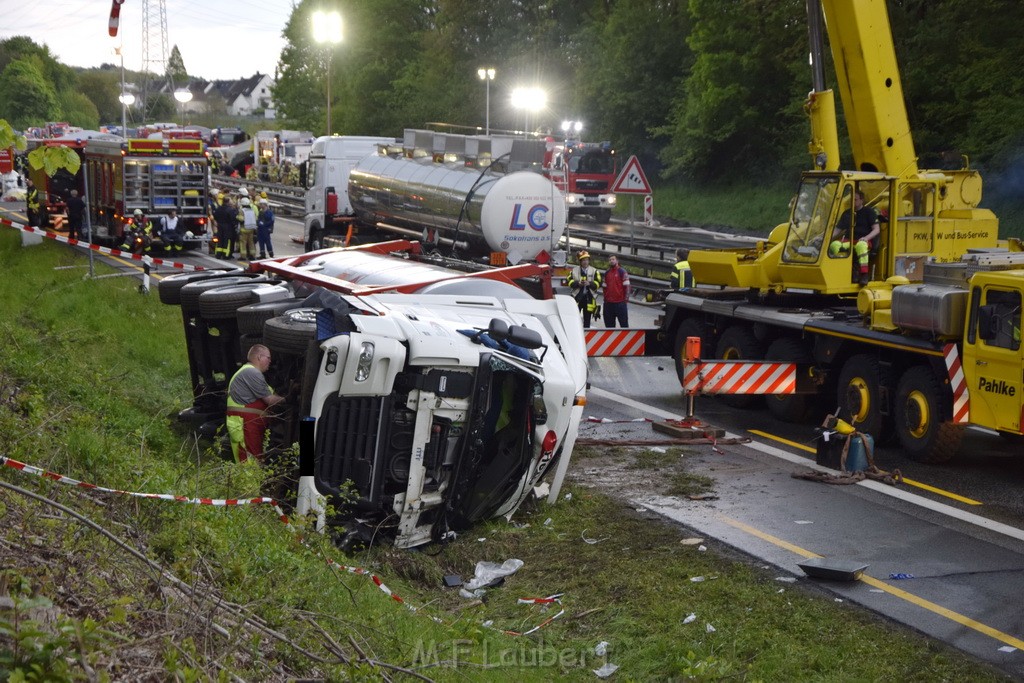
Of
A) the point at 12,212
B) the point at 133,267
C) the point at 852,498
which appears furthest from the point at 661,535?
the point at 12,212

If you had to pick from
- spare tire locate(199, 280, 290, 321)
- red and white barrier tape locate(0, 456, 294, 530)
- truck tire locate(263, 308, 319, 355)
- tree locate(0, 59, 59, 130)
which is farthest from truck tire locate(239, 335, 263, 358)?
tree locate(0, 59, 59, 130)

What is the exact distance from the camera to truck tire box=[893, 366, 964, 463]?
41.1 ft

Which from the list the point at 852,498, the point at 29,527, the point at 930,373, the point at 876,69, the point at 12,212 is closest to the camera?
the point at 29,527

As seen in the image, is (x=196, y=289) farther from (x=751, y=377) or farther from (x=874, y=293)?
A: (x=874, y=293)

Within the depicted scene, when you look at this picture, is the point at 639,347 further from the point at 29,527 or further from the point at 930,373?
the point at 29,527

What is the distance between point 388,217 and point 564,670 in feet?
73.0

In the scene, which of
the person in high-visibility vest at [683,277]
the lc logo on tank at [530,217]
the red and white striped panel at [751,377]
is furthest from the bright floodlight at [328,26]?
the red and white striped panel at [751,377]

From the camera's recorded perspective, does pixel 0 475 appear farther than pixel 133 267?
No

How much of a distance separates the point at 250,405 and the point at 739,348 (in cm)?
803

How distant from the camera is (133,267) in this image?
25438mm

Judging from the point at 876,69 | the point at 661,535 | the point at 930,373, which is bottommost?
the point at 661,535

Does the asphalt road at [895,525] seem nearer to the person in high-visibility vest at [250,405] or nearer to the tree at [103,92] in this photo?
the person in high-visibility vest at [250,405]

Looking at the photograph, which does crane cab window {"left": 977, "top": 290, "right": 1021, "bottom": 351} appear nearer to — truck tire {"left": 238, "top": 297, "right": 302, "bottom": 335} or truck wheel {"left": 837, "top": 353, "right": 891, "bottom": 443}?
truck wheel {"left": 837, "top": 353, "right": 891, "bottom": 443}

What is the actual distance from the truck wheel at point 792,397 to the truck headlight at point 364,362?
7.46m
